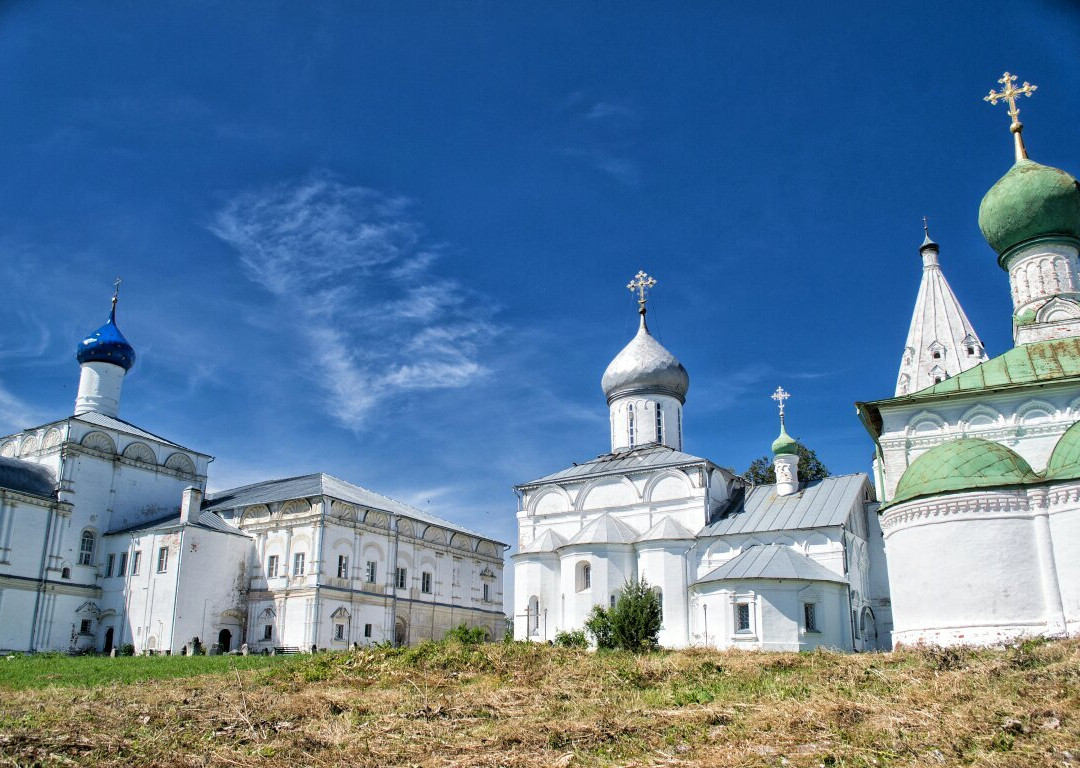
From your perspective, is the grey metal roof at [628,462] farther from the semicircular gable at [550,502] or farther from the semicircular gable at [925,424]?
the semicircular gable at [925,424]

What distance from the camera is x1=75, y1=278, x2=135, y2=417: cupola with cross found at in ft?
105

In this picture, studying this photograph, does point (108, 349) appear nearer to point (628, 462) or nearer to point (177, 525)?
point (177, 525)

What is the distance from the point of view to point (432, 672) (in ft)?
38.2

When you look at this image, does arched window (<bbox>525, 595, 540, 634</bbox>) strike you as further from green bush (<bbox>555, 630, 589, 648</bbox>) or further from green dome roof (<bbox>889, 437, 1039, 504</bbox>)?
green dome roof (<bbox>889, 437, 1039, 504</bbox>)

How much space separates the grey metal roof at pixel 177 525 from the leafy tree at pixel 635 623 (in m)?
15.9

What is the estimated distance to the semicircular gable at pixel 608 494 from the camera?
25.1 meters

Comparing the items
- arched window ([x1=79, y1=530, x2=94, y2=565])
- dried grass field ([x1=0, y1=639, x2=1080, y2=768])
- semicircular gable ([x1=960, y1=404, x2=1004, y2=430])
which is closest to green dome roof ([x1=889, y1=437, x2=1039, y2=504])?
semicircular gable ([x1=960, y1=404, x2=1004, y2=430])

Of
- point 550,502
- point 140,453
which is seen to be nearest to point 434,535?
point 550,502

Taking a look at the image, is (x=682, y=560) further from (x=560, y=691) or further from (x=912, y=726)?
(x=912, y=726)

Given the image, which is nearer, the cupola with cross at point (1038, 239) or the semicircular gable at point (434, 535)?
the cupola with cross at point (1038, 239)


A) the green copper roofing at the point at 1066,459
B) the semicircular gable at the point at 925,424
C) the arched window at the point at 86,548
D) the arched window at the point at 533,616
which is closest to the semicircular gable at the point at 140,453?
the arched window at the point at 86,548

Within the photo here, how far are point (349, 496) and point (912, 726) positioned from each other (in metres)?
25.6

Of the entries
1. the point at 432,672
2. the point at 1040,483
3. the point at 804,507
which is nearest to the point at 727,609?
the point at 804,507

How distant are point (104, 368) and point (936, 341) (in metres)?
30.7
